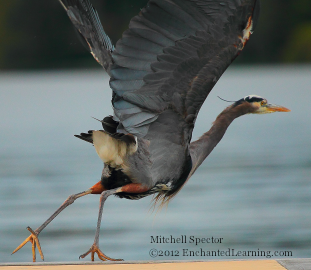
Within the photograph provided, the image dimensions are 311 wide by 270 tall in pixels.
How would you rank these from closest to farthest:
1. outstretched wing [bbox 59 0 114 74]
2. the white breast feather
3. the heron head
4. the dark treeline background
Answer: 1. the white breast feather
2. outstretched wing [bbox 59 0 114 74]
3. the heron head
4. the dark treeline background

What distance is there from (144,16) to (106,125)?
0.97m

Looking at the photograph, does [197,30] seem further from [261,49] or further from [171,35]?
[261,49]

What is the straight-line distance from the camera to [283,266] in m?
4.12

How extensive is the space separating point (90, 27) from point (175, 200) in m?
5.43

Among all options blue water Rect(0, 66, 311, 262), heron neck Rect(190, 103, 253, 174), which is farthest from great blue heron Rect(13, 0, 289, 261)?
blue water Rect(0, 66, 311, 262)

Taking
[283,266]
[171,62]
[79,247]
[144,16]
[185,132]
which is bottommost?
[79,247]

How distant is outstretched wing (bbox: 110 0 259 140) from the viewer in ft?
15.5

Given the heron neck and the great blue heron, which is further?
the heron neck

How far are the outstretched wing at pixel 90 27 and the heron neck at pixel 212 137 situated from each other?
1111 millimetres

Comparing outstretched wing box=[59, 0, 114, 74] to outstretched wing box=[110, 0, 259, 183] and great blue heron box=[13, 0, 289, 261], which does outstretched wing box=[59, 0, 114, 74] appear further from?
outstretched wing box=[110, 0, 259, 183]

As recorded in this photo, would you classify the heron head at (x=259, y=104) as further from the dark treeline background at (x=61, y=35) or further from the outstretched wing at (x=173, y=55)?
the dark treeline background at (x=61, y=35)

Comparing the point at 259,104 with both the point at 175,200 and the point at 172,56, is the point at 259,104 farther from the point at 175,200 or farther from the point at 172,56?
the point at 175,200

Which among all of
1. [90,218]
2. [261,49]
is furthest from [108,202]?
[261,49]

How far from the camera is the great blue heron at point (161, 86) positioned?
4730mm
